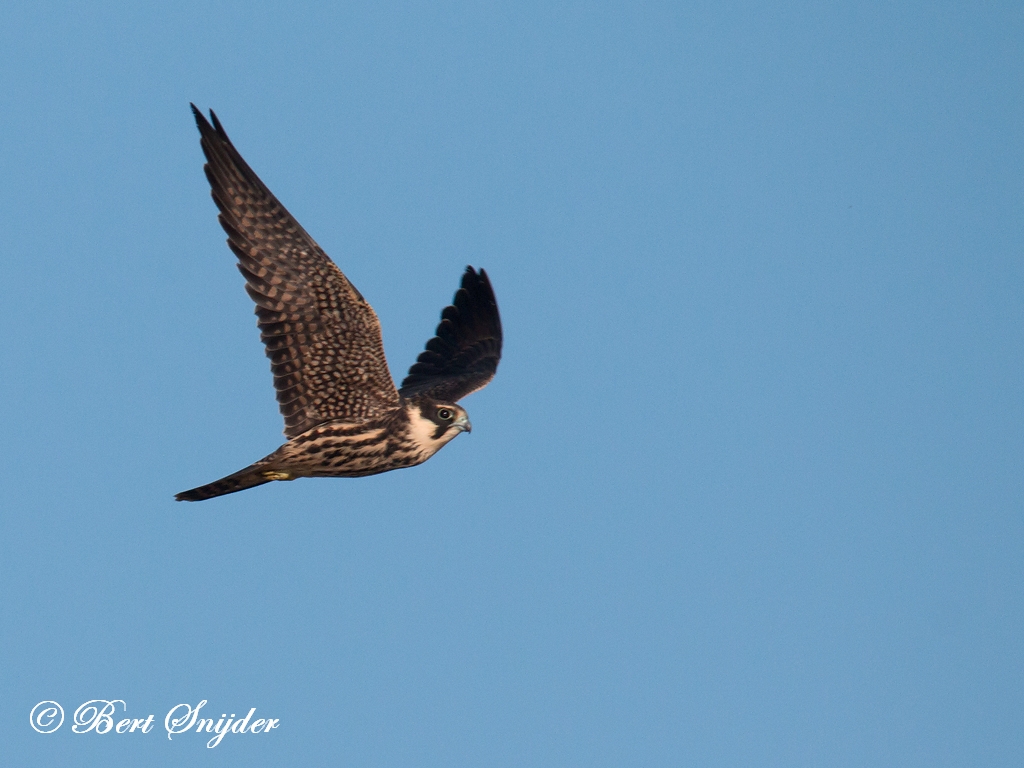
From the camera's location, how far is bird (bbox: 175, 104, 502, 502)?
11.2m

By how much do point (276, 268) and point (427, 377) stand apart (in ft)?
12.3

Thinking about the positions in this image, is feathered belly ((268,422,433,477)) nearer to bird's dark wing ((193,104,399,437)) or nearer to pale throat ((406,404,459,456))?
pale throat ((406,404,459,456))

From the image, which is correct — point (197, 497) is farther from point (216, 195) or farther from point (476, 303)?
point (476, 303)

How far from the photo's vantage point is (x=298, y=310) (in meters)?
11.4

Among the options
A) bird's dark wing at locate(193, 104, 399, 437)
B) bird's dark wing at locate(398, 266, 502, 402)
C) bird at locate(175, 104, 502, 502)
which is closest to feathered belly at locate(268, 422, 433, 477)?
bird at locate(175, 104, 502, 502)

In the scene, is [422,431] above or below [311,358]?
below

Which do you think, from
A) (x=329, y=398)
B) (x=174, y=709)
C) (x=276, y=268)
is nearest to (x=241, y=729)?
(x=174, y=709)

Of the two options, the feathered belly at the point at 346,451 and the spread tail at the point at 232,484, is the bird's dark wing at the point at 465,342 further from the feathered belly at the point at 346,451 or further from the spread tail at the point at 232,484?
the spread tail at the point at 232,484

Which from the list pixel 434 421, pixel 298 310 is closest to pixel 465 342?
pixel 434 421

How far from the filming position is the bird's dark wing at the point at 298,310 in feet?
36.6

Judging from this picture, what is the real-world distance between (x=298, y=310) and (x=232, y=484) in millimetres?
1626

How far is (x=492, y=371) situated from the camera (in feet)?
47.7

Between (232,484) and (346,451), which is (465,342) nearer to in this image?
(346,451)

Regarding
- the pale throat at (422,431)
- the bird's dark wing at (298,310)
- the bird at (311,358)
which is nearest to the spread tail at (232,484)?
the bird at (311,358)
